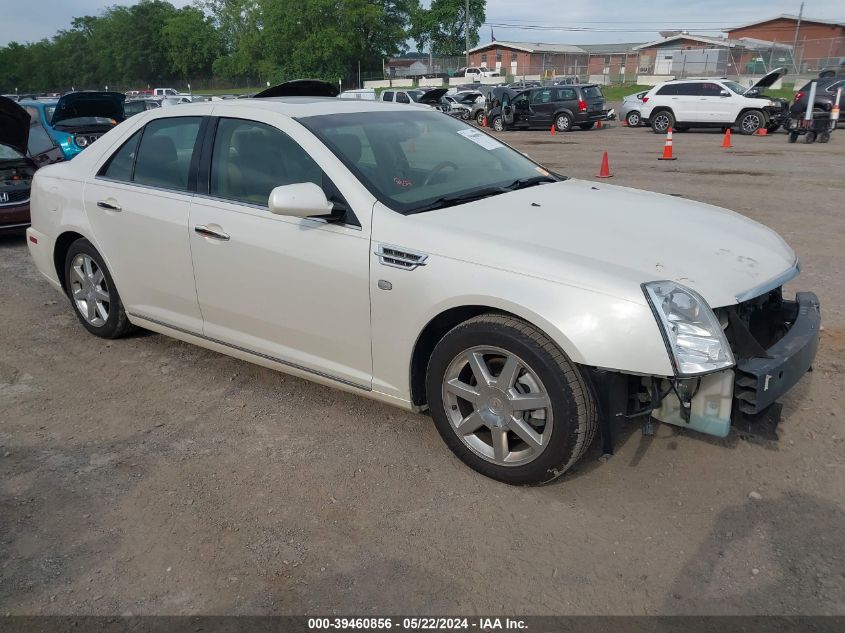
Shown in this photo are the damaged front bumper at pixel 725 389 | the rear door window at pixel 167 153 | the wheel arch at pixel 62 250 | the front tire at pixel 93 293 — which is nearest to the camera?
the damaged front bumper at pixel 725 389

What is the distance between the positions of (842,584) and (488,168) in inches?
106

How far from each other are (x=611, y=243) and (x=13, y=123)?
6855 millimetres

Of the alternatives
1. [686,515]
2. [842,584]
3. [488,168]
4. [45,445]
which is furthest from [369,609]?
[488,168]

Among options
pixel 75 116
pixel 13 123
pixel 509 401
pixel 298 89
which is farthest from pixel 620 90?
pixel 509 401

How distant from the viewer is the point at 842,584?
99.5 inches

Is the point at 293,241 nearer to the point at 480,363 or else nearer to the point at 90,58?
the point at 480,363

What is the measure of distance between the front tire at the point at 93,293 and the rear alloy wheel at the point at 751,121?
2032 cm

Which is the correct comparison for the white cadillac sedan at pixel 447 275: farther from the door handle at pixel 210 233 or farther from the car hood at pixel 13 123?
the car hood at pixel 13 123

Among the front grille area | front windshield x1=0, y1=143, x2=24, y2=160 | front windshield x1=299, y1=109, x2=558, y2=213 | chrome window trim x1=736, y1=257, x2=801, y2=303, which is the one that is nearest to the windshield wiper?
front windshield x1=299, y1=109, x2=558, y2=213

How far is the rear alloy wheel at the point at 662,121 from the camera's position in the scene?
72.3ft

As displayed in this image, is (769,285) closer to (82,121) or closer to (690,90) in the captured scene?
(82,121)

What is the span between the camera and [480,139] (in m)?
4.43

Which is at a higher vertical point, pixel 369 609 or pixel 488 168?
pixel 488 168

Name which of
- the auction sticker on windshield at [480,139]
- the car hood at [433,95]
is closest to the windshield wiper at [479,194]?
the auction sticker on windshield at [480,139]
